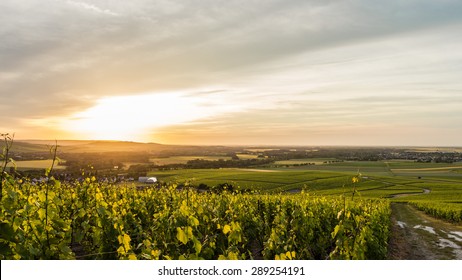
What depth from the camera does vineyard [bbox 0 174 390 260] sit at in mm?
5895

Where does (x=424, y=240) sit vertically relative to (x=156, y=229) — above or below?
below

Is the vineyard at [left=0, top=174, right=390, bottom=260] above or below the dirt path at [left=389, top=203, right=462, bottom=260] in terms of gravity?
above

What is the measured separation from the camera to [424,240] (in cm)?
2353

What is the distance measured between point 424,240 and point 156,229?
20381mm

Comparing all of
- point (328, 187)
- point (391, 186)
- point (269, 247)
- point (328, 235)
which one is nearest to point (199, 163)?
point (328, 187)

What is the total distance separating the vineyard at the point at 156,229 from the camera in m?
5.89

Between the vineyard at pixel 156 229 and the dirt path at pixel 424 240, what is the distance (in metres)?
1.94

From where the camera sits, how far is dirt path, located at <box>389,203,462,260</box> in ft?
61.6

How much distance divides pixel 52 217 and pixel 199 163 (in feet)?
362

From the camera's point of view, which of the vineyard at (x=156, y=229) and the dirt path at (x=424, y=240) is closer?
the vineyard at (x=156, y=229)

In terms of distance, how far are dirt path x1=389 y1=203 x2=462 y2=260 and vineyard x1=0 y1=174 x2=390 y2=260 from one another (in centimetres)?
194

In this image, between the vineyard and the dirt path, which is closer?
the vineyard
